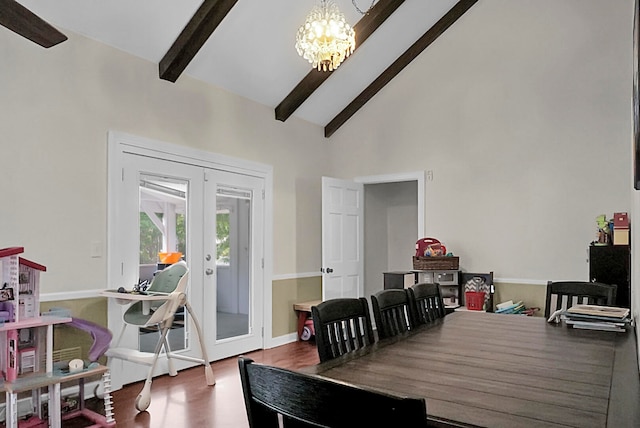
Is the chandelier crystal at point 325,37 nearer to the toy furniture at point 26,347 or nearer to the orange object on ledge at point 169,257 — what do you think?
the orange object on ledge at point 169,257

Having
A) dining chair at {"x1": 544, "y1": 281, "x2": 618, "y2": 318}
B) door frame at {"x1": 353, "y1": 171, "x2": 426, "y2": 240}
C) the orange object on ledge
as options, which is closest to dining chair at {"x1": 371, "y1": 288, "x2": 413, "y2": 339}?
dining chair at {"x1": 544, "y1": 281, "x2": 618, "y2": 318}

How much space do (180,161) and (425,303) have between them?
113 inches

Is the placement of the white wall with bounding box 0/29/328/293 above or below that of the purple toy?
above

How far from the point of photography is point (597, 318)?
8.05 feet

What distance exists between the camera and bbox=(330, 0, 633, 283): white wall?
4777 millimetres

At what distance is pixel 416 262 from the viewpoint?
17.3ft

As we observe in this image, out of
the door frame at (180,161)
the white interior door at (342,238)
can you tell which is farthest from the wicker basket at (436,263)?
the door frame at (180,161)

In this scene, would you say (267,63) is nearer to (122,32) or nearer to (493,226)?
(122,32)

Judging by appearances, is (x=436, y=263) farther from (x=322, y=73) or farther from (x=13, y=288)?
(x=13, y=288)

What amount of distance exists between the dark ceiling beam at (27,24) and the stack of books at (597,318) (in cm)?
372

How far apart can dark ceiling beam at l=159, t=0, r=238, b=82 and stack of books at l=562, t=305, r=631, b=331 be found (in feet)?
11.3

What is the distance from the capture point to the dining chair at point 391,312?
7.53 feet

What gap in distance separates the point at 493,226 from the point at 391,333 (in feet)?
11.2

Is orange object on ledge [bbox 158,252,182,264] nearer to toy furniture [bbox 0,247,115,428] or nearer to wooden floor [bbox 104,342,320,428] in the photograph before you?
wooden floor [bbox 104,342,320,428]
